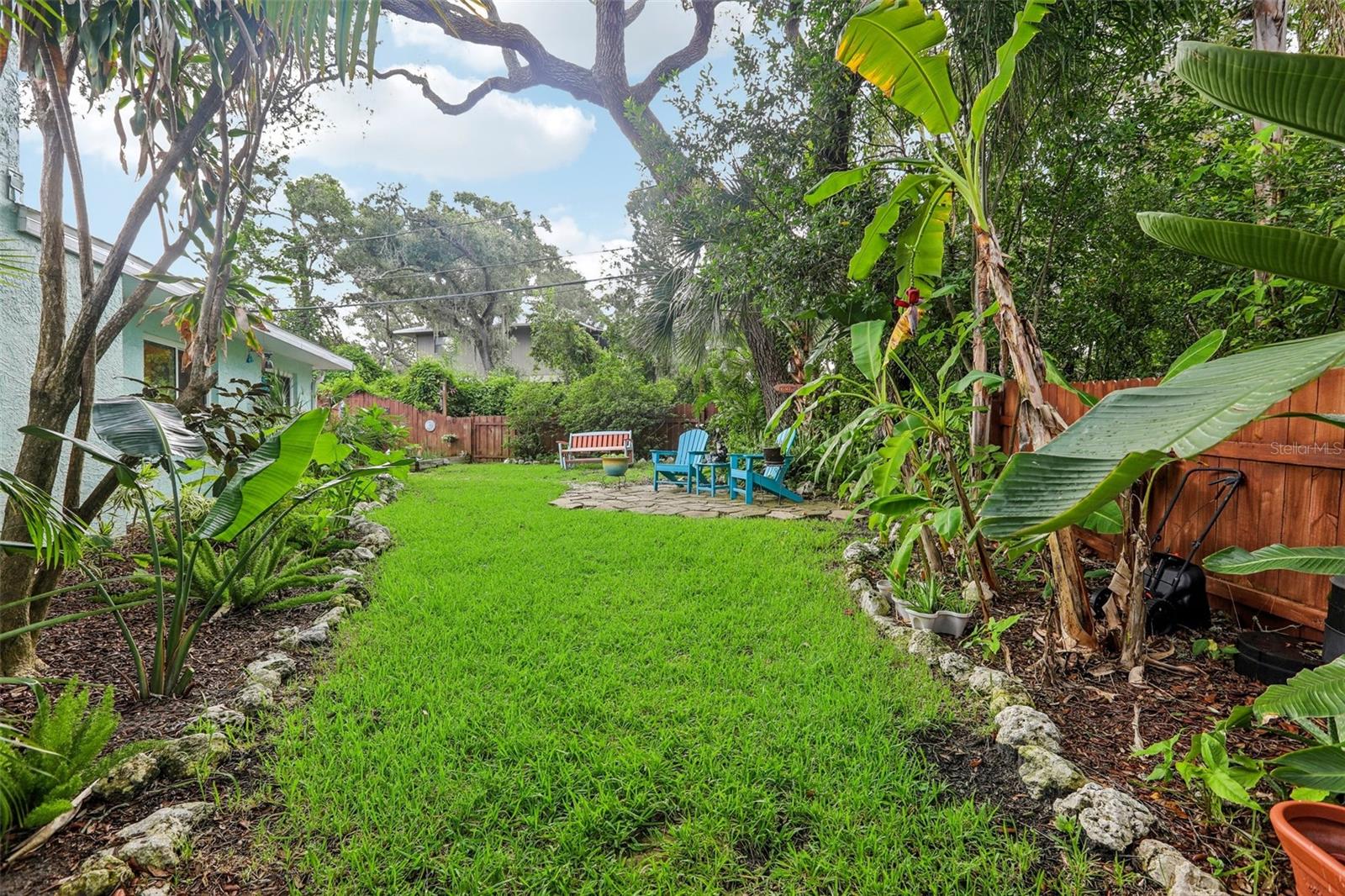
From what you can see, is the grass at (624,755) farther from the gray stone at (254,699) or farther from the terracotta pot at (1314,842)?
the terracotta pot at (1314,842)

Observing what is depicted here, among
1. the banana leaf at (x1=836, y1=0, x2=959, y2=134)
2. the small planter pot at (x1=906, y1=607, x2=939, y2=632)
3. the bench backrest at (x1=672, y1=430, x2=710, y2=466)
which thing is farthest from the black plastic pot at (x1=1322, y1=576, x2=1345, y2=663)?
the bench backrest at (x1=672, y1=430, x2=710, y2=466)

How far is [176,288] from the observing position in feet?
16.8

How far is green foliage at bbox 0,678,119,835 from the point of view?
1.47m

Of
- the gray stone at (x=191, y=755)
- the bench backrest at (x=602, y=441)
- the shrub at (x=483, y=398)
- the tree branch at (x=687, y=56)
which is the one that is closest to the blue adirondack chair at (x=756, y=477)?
the bench backrest at (x=602, y=441)

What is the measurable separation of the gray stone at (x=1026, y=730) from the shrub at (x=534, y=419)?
515 inches

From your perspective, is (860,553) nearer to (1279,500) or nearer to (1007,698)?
(1007,698)

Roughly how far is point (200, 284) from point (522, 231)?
73.8ft

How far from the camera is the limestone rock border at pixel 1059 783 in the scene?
1.37 metres

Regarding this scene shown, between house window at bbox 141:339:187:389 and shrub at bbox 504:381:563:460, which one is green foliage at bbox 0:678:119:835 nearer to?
house window at bbox 141:339:187:389

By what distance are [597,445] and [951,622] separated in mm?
9760

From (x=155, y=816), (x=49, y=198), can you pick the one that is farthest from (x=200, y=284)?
(x=155, y=816)

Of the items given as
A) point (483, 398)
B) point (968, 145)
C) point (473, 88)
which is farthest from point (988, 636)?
point (483, 398)

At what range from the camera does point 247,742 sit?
199 cm

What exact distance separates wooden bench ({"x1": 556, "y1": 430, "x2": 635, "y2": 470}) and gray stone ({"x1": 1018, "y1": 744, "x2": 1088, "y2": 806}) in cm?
1004
